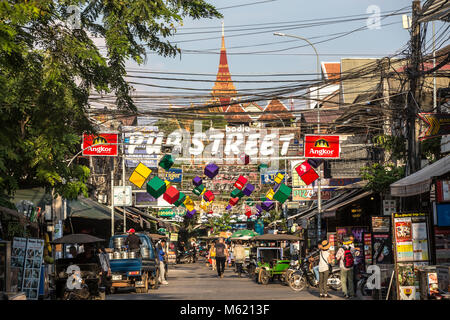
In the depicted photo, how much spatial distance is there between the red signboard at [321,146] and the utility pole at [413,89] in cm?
593

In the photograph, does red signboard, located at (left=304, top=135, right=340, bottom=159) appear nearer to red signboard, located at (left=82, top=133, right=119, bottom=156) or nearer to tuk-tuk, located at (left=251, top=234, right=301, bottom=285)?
tuk-tuk, located at (left=251, top=234, right=301, bottom=285)

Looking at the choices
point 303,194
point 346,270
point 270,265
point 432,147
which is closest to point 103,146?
point 270,265

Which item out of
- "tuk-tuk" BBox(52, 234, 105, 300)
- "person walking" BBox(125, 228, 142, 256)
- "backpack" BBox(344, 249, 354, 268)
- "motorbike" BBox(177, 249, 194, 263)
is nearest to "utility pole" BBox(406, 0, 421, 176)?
"backpack" BBox(344, 249, 354, 268)

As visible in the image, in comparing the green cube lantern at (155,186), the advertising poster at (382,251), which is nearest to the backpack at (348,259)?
the advertising poster at (382,251)

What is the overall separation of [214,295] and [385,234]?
559 centimetres

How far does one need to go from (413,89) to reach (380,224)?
176 inches

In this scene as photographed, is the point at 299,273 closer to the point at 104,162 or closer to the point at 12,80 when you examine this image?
the point at 12,80

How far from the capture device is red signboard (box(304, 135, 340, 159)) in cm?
2853

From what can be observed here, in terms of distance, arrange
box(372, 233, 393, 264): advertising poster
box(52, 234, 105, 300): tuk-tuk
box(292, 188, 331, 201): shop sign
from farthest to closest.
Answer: box(292, 188, 331, 201): shop sign < box(372, 233, 393, 264): advertising poster < box(52, 234, 105, 300): tuk-tuk

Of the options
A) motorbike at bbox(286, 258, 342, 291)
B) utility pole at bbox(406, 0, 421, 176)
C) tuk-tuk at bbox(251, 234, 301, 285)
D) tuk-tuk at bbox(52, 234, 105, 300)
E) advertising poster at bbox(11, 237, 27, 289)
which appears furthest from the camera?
tuk-tuk at bbox(251, 234, 301, 285)

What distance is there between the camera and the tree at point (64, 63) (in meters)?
12.3

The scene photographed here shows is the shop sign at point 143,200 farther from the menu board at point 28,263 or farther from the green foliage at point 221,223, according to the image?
the green foliage at point 221,223

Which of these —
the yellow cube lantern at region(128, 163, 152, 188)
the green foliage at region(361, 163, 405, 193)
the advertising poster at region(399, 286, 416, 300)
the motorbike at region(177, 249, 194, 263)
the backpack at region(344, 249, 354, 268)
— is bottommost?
the motorbike at region(177, 249, 194, 263)

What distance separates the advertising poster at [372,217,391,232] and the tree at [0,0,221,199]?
905 centimetres
